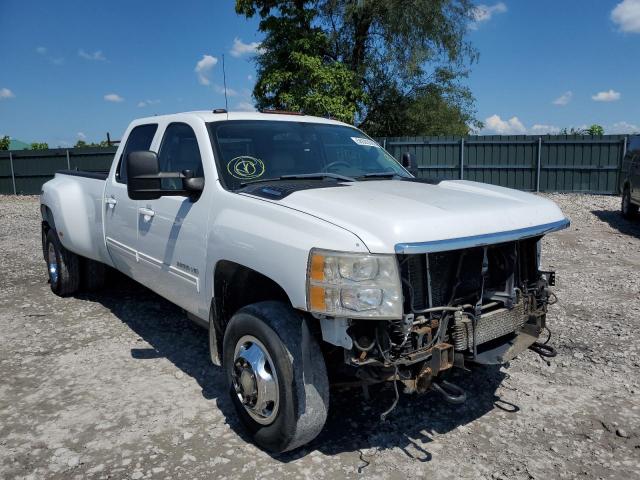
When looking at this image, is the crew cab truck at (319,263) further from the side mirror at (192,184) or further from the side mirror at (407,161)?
the side mirror at (407,161)

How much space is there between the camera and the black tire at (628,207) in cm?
1238

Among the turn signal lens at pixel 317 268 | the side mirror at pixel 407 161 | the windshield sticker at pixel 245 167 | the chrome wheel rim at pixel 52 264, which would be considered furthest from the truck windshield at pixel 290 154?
the chrome wheel rim at pixel 52 264

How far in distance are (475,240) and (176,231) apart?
207cm

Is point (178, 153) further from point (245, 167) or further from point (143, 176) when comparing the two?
point (143, 176)

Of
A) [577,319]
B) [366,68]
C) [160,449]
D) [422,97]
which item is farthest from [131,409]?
[422,97]

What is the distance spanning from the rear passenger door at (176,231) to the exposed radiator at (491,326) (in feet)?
5.40

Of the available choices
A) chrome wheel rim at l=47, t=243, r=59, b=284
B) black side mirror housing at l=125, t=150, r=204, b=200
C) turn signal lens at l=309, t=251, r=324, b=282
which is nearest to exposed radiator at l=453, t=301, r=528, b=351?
turn signal lens at l=309, t=251, r=324, b=282

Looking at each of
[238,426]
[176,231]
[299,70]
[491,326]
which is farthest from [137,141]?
[299,70]

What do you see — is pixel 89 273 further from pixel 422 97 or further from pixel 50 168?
pixel 422 97

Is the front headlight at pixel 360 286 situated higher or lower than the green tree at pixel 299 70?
lower

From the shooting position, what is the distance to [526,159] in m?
18.5

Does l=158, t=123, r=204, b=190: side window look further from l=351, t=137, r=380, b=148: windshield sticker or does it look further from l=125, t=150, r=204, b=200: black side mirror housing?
l=351, t=137, r=380, b=148: windshield sticker

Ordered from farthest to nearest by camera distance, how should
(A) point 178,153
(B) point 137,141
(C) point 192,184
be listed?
(B) point 137,141 → (A) point 178,153 → (C) point 192,184

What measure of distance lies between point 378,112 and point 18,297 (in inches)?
877
